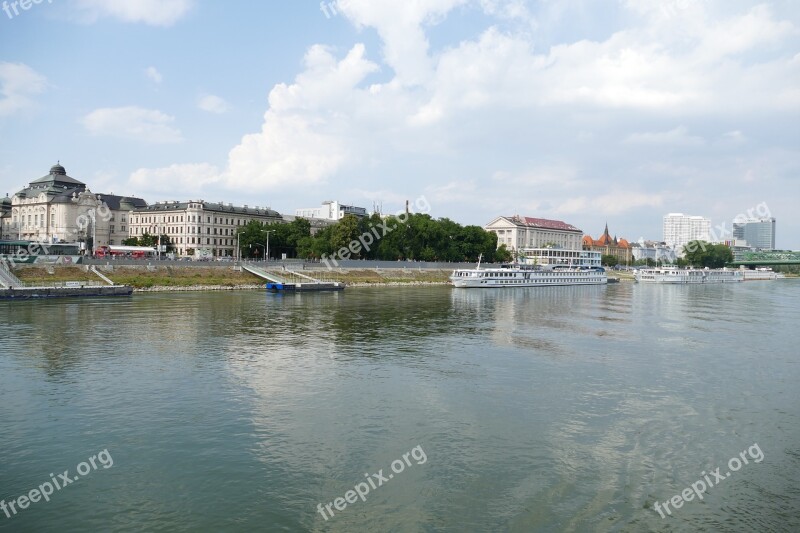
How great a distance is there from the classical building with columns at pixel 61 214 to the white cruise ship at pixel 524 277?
78350 mm

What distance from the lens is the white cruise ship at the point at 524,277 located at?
10981cm

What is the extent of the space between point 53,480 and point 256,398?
9623mm

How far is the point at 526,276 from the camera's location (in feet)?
393

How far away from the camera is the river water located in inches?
631

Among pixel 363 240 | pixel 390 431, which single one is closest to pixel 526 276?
pixel 363 240

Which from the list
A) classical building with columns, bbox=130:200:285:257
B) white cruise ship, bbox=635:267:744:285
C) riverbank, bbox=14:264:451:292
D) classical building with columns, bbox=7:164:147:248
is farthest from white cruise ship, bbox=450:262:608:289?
classical building with columns, bbox=7:164:147:248

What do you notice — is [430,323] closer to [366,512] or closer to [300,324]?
[300,324]

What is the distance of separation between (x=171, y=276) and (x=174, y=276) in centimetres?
52

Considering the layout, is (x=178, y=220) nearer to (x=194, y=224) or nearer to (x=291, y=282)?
(x=194, y=224)

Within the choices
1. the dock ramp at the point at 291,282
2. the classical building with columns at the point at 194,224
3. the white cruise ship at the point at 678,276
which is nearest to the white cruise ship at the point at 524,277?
the white cruise ship at the point at 678,276

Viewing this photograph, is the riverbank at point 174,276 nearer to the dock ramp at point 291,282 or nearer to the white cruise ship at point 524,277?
the dock ramp at point 291,282

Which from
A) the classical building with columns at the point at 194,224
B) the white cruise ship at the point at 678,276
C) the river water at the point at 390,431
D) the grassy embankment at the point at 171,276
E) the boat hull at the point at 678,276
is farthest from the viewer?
the white cruise ship at the point at 678,276

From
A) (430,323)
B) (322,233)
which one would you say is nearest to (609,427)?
(430,323)

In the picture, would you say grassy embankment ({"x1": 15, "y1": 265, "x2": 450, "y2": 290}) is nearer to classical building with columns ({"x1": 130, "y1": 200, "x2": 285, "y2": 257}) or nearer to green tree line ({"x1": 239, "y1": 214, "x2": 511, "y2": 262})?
green tree line ({"x1": 239, "y1": 214, "x2": 511, "y2": 262})
